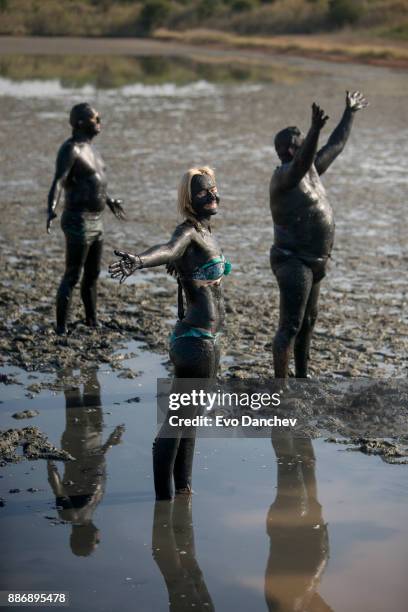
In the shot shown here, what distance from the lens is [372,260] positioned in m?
12.5

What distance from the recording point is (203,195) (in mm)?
6059

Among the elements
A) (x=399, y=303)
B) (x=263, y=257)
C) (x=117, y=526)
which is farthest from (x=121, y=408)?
(x=263, y=257)

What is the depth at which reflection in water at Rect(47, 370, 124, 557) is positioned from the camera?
20.0ft

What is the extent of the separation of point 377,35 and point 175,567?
44.8m

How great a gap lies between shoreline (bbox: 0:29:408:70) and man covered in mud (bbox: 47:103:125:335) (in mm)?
29592

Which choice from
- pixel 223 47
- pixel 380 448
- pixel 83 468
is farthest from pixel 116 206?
pixel 223 47

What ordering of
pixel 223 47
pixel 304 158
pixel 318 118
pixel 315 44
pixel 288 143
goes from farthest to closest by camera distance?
pixel 223 47 → pixel 315 44 → pixel 288 143 → pixel 304 158 → pixel 318 118

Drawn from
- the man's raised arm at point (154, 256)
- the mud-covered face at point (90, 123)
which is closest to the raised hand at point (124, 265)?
the man's raised arm at point (154, 256)

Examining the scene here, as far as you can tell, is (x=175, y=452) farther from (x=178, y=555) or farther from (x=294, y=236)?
(x=294, y=236)

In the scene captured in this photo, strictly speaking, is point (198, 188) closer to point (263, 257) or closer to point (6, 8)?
point (263, 257)

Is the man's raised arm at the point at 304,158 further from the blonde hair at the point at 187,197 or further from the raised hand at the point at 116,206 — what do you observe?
the raised hand at the point at 116,206

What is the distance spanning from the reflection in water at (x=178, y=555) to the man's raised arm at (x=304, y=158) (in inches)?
87.8

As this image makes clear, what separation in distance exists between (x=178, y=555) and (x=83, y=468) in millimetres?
1241

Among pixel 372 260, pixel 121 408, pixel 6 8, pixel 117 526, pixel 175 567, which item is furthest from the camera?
pixel 6 8
